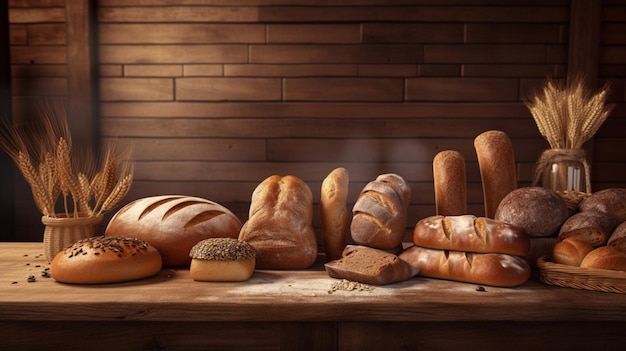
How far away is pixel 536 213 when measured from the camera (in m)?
1.44

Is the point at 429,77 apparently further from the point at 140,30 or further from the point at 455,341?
the point at 455,341

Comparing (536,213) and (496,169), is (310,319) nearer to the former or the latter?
(536,213)

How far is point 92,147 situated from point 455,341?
2.89 m

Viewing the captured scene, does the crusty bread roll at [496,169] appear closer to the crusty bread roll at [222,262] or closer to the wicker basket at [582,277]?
the wicker basket at [582,277]

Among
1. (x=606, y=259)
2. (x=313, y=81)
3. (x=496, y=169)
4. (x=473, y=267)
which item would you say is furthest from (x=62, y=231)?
(x=313, y=81)

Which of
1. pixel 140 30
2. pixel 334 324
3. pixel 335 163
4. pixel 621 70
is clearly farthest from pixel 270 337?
pixel 621 70

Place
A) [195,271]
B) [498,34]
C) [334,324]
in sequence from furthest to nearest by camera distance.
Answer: [498,34] → [195,271] → [334,324]

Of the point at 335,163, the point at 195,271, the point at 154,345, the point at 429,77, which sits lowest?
the point at 154,345

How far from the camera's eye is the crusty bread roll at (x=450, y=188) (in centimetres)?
156

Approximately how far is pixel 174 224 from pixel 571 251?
3.80ft

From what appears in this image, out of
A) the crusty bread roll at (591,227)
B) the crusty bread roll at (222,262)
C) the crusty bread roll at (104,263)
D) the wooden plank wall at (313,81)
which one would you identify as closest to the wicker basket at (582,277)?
the crusty bread roll at (591,227)

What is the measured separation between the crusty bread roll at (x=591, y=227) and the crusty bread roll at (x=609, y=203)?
0.22 feet

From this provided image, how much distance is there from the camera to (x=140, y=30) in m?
3.25

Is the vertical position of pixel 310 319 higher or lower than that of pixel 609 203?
lower
